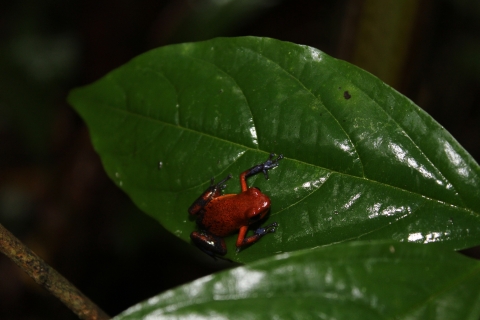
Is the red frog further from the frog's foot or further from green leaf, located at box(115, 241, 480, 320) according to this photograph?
green leaf, located at box(115, 241, 480, 320)

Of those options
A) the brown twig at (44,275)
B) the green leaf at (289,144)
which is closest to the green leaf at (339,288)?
the green leaf at (289,144)

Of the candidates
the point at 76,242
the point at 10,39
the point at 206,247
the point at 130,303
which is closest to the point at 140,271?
the point at 130,303

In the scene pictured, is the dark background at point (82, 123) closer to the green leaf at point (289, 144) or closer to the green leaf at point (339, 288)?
the green leaf at point (289, 144)

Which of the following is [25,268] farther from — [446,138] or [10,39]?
[10,39]

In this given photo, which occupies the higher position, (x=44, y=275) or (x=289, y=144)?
(x=289, y=144)

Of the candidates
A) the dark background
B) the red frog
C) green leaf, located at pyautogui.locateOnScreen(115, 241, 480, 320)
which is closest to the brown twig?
green leaf, located at pyautogui.locateOnScreen(115, 241, 480, 320)

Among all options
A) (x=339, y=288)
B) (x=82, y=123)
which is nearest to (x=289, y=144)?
(x=339, y=288)

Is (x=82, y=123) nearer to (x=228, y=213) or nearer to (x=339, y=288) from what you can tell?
(x=228, y=213)
